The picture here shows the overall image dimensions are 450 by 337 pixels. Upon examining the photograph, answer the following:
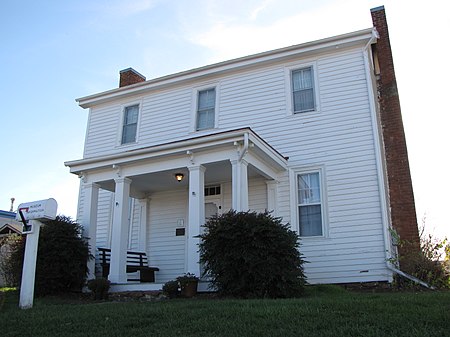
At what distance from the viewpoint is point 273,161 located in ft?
34.0

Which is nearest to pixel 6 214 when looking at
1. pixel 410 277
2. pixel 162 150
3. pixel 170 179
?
pixel 170 179

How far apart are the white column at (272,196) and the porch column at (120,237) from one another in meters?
3.45

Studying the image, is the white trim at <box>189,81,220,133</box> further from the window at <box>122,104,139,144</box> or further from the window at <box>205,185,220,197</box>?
the window at <box>122,104,139,144</box>

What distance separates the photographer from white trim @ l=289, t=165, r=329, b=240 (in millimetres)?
10273

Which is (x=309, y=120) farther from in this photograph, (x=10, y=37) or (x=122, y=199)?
(x=10, y=37)

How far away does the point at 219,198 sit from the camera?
11852mm

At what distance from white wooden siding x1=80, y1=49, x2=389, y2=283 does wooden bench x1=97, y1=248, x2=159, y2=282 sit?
319 mm

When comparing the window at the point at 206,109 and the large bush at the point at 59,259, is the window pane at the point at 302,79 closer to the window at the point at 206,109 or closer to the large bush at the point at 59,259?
the window at the point at 206,109

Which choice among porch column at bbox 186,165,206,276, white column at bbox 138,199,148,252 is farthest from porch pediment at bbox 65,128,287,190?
white column at bbox 138,199,148,252

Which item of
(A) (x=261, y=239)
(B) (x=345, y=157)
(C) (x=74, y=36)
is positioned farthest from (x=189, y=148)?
(C) (x=74, y=36)

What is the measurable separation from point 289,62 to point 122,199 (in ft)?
18.8

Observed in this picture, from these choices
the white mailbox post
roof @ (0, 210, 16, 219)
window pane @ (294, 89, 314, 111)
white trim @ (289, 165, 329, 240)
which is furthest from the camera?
roof @ (0, 210, 16, 219)

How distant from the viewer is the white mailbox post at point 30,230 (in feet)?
22.6

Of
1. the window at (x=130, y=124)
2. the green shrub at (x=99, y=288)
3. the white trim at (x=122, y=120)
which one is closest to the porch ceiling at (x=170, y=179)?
the white trim at (x=122, y=120)
